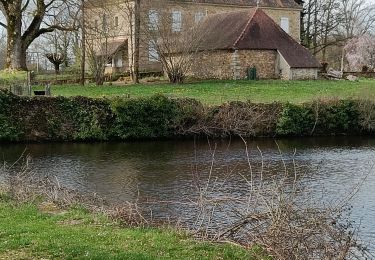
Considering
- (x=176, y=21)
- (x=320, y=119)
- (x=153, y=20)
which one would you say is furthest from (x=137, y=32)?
(x=320, y=119)

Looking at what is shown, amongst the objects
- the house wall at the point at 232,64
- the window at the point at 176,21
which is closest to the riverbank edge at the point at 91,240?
the window at the point at 176,21

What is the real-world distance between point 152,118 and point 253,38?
1566 cm

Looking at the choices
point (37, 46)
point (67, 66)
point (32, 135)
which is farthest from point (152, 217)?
point (37, 46)

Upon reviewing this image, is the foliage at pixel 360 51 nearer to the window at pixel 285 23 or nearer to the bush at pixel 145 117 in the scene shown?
the window at pixel 285 23

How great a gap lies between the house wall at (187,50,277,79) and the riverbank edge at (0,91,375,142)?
37.8 ft

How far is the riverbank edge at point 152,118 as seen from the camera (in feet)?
88.6

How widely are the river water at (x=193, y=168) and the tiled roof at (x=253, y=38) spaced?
13.3 meters

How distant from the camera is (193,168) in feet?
64.0

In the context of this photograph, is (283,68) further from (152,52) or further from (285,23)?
(285,23)

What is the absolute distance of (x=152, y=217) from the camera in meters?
12.5

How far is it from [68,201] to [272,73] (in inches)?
1199

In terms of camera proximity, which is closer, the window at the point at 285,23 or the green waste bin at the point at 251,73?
the green waste bin at the point at 251,73

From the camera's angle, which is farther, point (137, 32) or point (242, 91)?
point (137, 32)

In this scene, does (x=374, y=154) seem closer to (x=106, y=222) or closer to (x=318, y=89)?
(x=318, y=89)
